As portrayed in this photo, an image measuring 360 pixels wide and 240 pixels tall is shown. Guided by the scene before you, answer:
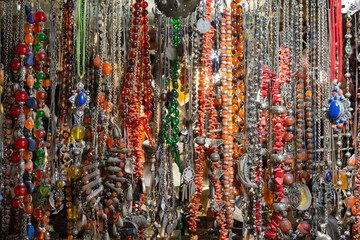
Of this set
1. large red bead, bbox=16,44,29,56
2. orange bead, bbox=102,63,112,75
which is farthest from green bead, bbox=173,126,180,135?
large red bead, bbox=16,44,29,56

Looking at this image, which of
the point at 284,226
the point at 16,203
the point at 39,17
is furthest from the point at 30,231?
the point at 284,226

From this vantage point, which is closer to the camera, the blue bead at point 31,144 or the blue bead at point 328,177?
the blue bead at point 31,144

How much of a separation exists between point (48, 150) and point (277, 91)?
0.89m

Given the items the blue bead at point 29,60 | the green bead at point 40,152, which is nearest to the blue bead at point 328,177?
the green bead at point 40,152

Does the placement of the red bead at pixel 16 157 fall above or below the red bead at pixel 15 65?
below

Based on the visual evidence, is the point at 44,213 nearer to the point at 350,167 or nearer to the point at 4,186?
the point at 4,186

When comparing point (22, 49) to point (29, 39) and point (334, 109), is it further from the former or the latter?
point (334, 109)

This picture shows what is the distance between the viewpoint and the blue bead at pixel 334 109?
1546 millimetres

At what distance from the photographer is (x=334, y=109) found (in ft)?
5.08

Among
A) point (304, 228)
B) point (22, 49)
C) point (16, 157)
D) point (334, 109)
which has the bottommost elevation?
point (304, 228)

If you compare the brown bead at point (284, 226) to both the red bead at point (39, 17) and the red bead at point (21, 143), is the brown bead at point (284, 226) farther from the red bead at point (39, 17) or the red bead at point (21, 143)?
the red bead at point (39, 17)

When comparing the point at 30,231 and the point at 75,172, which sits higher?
the point at 75,172

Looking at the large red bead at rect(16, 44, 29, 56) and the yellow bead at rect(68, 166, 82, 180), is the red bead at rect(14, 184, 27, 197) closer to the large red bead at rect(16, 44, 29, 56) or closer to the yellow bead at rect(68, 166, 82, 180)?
the yellow bead at rect(68, 166, 82, 180)

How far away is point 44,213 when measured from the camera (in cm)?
150
